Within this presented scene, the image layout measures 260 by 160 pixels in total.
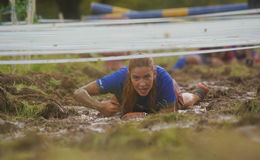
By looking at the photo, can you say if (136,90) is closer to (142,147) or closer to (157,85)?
(157,85)

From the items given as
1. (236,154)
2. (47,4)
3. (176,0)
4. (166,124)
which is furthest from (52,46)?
(176,0)

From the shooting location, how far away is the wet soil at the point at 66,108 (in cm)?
462

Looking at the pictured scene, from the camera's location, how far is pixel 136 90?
555 cm

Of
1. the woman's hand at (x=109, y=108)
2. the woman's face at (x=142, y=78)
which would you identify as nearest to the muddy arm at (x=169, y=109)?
the woman's face at (x=142, y=78)

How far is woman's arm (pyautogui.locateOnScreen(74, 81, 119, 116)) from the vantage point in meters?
5.76


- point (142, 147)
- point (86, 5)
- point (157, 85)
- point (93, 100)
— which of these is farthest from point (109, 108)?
point (86, 5)

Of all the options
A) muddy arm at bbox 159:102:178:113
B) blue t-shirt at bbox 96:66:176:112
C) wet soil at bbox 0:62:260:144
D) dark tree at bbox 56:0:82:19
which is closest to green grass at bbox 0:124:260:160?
wet soil at bbox 0:62:260:144

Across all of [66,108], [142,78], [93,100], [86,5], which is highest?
[142,78]

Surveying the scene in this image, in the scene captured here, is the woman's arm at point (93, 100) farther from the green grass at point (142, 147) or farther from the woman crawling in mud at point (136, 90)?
the green grass at point (142, 147)

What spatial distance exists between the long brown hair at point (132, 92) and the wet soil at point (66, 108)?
0.18 m

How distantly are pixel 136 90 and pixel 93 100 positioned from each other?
1.70 feet

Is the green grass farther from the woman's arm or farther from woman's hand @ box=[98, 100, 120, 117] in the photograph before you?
woman's hand @ box=[98, 100, 120, 117]

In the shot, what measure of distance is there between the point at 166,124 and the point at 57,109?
5.37 feet

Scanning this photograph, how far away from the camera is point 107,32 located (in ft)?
22.3
